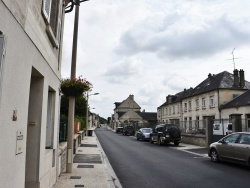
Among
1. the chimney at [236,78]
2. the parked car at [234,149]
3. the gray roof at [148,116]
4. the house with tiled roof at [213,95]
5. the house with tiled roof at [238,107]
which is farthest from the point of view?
the gray roof at [148,116]

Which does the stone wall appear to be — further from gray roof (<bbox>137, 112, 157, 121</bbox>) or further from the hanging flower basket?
gray roof (<bbox>137, 112, 157, 121</bbox>)

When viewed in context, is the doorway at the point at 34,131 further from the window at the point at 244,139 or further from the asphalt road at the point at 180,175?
the window at the point at 244,139

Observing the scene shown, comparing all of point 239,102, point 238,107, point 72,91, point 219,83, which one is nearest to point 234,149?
point 72,91

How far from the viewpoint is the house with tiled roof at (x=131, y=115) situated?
89969 millimetres

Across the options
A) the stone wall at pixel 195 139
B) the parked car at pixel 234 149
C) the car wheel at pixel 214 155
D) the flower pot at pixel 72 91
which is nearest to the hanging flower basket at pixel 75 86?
the flower pot at pixel 72 91

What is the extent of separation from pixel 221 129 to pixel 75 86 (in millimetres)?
14805

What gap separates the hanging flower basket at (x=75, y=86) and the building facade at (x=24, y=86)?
2.23 meters

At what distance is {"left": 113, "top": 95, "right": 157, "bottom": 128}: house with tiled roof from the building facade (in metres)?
75.4

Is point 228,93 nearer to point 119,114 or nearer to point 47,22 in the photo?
point 47,22

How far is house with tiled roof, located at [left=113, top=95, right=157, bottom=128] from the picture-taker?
90.0 meters

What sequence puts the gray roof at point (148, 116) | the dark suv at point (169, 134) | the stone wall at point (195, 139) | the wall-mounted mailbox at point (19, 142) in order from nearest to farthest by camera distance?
1. the wall-mounted mailbox at point (19, 142)
2. the stone wall at point (195, 139)
3. the dark suv at point (169, 134)
4. the gray roof at point (148, 116)

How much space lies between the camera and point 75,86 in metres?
9.83

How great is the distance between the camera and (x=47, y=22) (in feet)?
21.0

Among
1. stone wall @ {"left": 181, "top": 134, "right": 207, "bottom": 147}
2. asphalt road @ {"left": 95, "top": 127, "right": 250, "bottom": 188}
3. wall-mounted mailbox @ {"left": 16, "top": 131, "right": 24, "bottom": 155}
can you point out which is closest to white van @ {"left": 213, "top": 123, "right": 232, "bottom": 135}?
stone wall @ {"left": 181, "top": 134, "right": 207, "bottom": 147}
